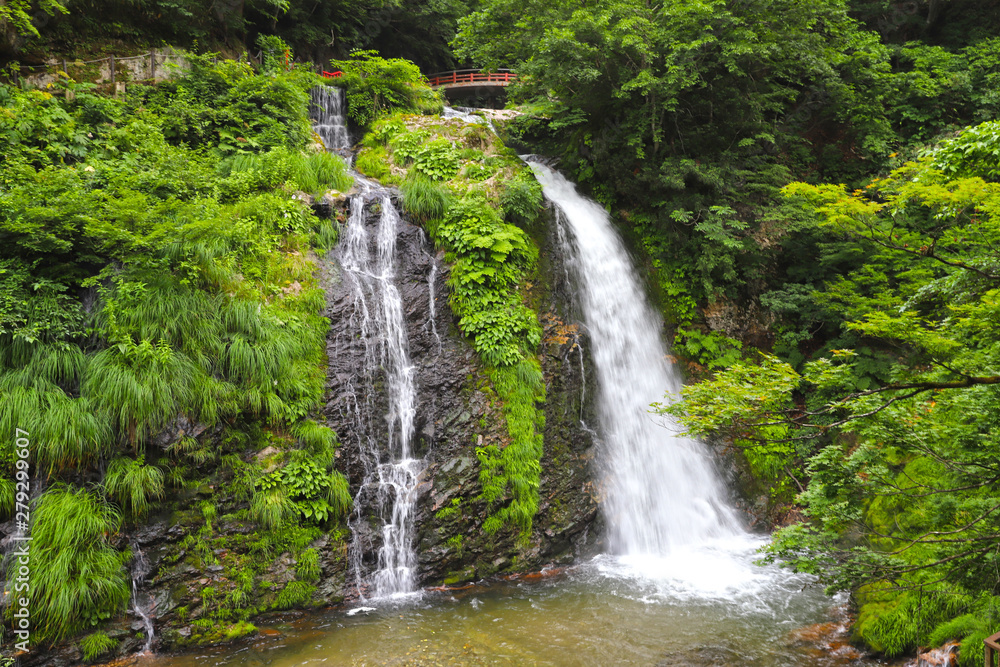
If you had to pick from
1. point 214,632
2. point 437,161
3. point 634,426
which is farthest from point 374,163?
point 214,632

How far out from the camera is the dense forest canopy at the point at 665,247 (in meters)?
4.27

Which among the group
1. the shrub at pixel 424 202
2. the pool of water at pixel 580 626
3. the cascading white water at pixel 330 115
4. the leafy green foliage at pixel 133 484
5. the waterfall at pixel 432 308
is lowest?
the pool of water at pixel 580 626

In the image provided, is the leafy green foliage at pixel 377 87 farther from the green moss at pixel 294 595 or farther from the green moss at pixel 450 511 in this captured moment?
the green moss at pixel 294 595

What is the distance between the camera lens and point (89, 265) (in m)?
6.80

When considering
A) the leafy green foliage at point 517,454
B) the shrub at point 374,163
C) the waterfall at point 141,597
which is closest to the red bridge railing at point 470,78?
the shrub at point 374,163

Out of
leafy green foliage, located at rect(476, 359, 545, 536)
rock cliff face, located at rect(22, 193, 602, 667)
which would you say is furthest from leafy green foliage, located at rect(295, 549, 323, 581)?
leafy green foliage, located at rect(476, 359, 545, 536)

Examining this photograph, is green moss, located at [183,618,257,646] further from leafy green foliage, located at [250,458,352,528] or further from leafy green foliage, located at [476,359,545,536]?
leafy green foliage, located at [476,359,545,536]

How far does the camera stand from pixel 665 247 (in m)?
12.1

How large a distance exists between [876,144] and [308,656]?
Result: 14.7 meters

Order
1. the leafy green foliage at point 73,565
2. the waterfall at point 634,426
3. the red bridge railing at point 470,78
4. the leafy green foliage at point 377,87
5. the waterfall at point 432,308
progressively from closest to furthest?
the leafy green foliage at point 73,565 < the waterfall at point 432,308 < the waterfall at point 634,426 < the leafy green foliage at point 377,87 < the red bridge railing at point 470,78

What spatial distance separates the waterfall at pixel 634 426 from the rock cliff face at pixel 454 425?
0.62 metres

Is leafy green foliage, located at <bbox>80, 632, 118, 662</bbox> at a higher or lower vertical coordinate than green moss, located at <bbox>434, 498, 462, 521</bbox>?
lower

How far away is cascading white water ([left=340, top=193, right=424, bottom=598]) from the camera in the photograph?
282 inches

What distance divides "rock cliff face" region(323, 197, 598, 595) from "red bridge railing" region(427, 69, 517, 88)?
49.4 ft
